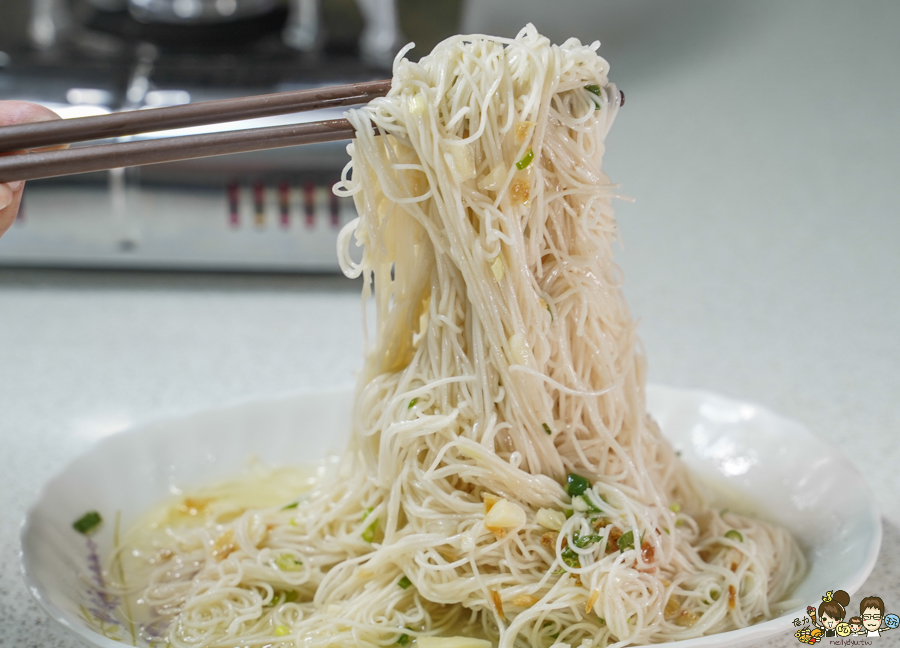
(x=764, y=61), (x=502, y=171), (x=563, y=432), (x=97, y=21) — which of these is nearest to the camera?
(x=502, y=171)

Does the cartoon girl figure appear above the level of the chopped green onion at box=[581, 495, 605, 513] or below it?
below

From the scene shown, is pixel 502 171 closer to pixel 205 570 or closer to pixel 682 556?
pixel 682 556

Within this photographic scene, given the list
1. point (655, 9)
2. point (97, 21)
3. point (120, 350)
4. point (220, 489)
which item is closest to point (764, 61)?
point (655, 9)

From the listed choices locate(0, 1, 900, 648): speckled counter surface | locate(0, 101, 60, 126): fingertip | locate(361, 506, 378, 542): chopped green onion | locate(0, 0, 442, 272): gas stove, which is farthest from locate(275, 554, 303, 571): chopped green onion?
locate(0, 0, 442, 272): gas stove

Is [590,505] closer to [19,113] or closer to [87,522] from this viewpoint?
[87,522]

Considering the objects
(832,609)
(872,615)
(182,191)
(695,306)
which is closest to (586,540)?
(832,609)

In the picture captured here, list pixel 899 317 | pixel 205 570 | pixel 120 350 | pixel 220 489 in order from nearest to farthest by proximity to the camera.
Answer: pixel 205 570 → pixel 220 489 → pixel 120 350 → pixel 899 317

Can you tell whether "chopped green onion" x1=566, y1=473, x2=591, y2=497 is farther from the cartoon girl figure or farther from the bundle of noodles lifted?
the cartoon girl figure
